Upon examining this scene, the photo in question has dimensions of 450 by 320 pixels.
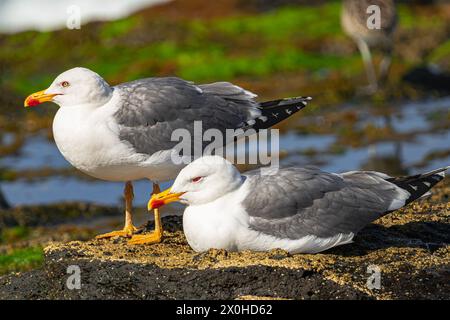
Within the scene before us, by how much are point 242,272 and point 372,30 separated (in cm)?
1371

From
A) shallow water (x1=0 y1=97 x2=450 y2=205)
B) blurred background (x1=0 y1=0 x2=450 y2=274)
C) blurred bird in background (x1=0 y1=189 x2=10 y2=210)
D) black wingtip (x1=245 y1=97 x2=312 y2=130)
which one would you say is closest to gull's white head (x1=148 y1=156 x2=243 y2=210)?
black wingtip (x1=245 y1=97 x2=312 y2=130)

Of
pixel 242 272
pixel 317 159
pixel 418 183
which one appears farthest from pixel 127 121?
pixel 317 159

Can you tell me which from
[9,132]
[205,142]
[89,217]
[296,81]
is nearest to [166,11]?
[296,81]

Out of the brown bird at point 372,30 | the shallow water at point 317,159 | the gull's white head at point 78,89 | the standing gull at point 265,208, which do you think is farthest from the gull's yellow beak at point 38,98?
the brown bird at point 372,30

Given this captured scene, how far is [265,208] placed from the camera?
7.10m

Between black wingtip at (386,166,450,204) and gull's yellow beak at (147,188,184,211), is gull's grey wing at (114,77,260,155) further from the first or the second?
black wingtip at (386,166,450,204)

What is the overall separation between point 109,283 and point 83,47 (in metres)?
19.3

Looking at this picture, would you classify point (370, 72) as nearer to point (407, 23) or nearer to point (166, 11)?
point (407, 23)

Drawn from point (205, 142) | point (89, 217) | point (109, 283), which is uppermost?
point (205, 142)

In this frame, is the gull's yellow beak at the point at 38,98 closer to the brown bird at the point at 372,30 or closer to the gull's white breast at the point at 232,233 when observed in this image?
the gull's white breast at the point at 232,233

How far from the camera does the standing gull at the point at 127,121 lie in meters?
7.75

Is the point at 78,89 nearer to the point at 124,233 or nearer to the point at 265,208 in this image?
the point at 124,233

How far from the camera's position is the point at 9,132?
755 inches

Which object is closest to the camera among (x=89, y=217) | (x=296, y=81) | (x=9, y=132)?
(x=89, y=217)
